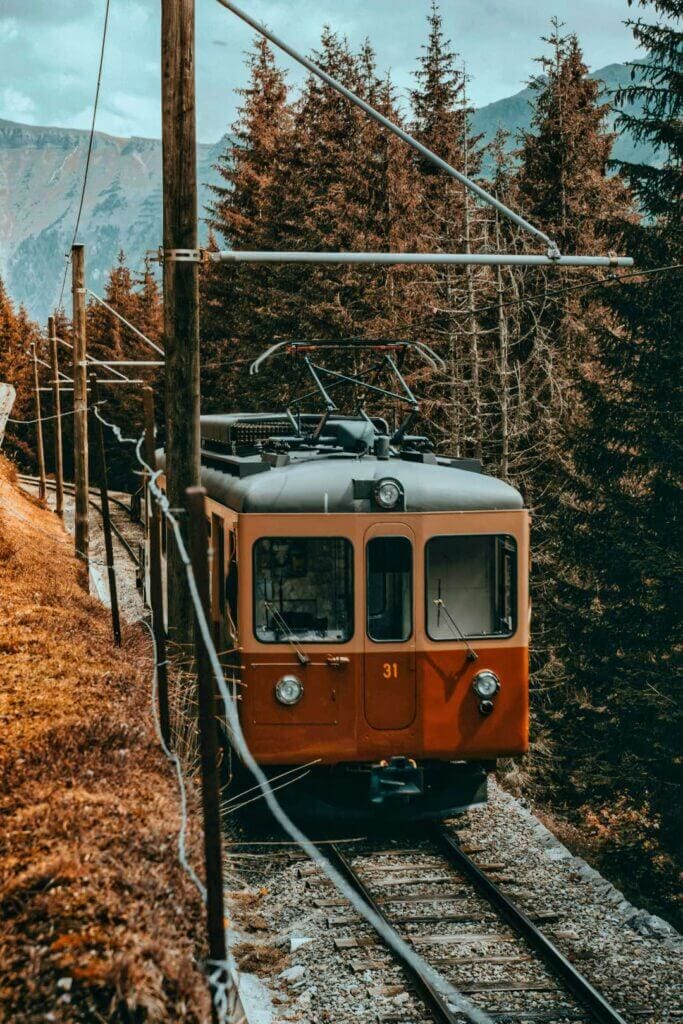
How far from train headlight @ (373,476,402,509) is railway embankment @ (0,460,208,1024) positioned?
251cm

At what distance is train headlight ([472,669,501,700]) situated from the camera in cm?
993

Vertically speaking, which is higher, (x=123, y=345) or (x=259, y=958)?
(x=123, y=345)

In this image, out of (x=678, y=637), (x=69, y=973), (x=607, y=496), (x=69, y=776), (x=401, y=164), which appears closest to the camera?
(x=69, y=973)

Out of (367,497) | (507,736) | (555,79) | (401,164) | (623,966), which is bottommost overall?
(623,966)

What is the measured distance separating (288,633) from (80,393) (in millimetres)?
12387

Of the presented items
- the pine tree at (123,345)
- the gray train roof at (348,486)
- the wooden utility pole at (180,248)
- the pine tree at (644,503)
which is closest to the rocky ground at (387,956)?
the wooden utility pole at (180,248)

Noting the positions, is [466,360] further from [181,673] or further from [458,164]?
[181,673]

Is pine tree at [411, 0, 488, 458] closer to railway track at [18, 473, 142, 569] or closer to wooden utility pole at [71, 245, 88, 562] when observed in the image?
wooden utility pole at [71, 245, 88, 562]

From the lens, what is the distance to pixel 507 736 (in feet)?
32.9

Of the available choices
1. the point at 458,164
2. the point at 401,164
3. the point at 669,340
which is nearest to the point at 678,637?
the point at 669,340

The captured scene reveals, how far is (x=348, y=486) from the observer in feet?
32.3

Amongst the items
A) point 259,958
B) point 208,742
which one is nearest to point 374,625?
point 259,958

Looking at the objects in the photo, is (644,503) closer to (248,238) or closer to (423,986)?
(423,986)

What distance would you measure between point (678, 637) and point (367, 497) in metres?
7.30
